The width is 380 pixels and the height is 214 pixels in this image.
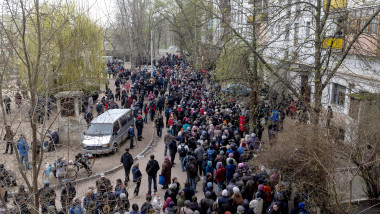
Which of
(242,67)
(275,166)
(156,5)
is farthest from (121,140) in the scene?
(156,5)

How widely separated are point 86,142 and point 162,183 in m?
4.80

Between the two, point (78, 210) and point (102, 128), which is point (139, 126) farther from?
point (78, 210)

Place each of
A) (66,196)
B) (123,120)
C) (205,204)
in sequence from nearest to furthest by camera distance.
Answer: (66,196), (205,204), (123,120)

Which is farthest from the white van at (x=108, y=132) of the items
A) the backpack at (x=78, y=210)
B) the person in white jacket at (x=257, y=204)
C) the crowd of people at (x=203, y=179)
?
the person in white jacket at (x=257, y=204)

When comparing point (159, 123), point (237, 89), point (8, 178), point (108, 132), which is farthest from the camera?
point (159, 123)

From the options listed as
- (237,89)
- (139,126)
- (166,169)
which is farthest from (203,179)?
(139,126)

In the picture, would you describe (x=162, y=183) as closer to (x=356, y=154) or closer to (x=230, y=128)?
(x=230, y=128)

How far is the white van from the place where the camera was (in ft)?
50.3

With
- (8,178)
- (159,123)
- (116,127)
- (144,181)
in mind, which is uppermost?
(8,178)

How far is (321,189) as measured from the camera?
28.6 ft

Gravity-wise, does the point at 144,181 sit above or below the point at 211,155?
below

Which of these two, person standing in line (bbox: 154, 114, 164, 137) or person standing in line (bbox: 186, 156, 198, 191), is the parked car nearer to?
person standing in line (bbox: 154, 114, 164, 137)

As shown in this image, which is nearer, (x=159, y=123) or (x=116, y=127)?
(x=116, y=127)

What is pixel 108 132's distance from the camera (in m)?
16.4
